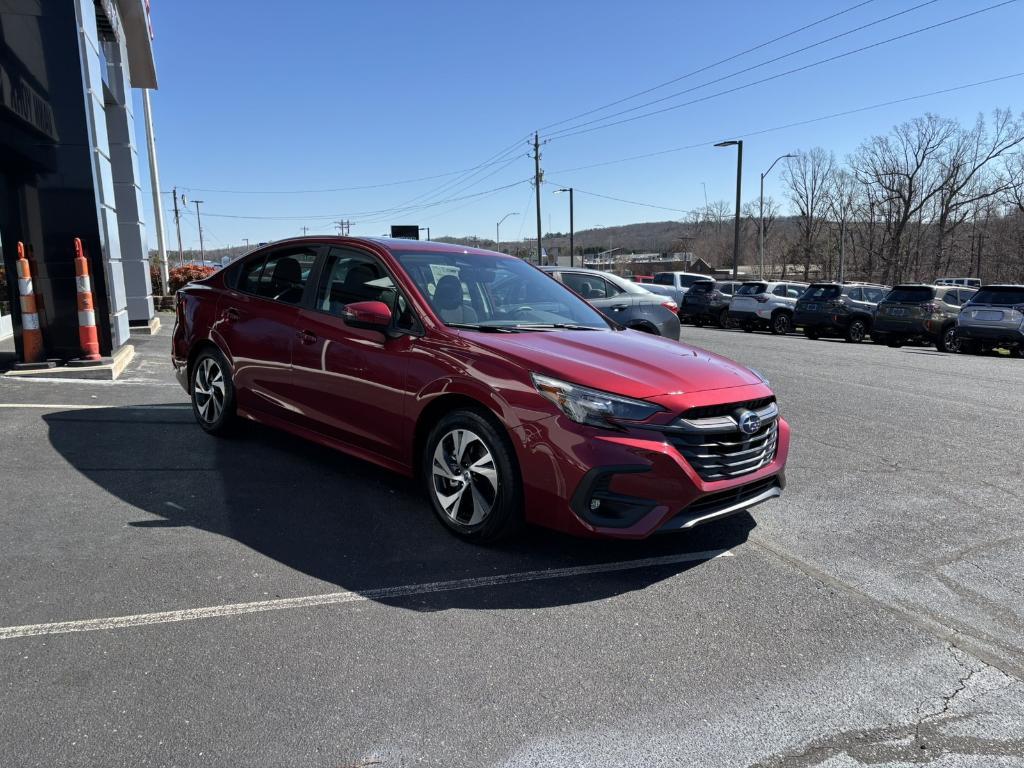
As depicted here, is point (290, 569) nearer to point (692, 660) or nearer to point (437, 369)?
point (437, 369)

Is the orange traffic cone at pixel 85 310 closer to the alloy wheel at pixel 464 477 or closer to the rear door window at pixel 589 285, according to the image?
the rear door window at pixel 589 285

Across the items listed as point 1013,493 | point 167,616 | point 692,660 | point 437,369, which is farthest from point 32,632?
point 1013,493

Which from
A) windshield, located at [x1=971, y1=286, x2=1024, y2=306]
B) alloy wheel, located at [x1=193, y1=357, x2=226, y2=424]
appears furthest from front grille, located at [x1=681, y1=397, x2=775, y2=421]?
windshield, located at [x1=971, y1=286, x2=1024, y2=306]

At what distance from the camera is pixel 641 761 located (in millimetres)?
2326

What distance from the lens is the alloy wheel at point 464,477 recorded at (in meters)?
3.83

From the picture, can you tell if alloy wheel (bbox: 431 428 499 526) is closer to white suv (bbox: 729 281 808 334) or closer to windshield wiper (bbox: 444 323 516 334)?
windshield wiper (bbox: 444 323 516 334)

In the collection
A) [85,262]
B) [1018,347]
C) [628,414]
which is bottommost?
[1018,347]

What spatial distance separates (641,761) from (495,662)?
2.43 ft

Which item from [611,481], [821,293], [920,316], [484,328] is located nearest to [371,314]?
[484,328]

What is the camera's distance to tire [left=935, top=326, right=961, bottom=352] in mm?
16938

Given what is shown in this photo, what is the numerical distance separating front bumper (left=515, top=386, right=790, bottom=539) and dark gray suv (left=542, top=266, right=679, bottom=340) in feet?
23.4

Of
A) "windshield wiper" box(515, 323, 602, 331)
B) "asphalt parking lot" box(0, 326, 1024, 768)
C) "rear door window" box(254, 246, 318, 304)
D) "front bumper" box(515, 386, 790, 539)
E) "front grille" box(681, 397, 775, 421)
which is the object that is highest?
"rear door window" box(254, 246, 318, 304)

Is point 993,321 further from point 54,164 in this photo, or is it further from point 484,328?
point 54,164

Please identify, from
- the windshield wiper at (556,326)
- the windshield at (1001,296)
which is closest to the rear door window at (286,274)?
the windshield wiper at (556,326)
